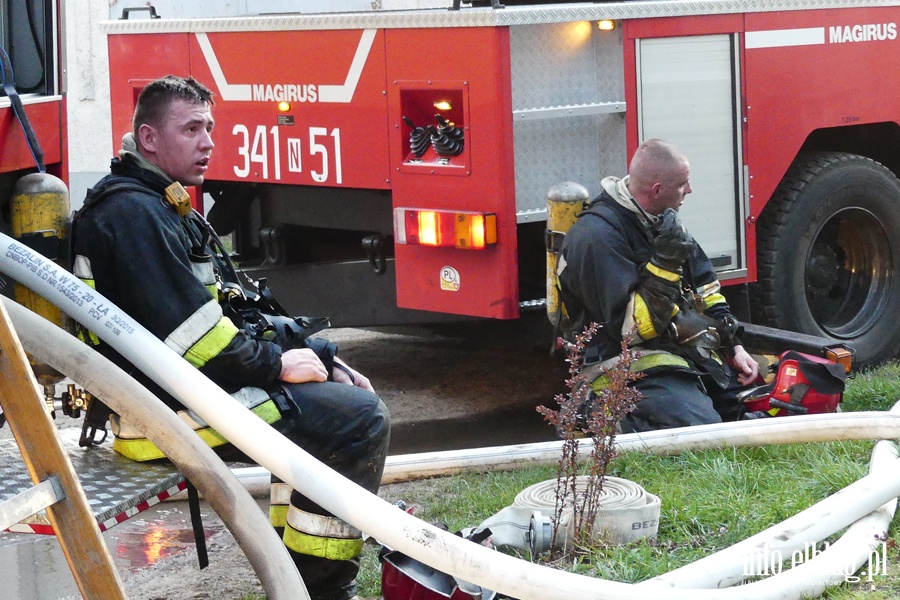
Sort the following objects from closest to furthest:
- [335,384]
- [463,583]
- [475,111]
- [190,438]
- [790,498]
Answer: [190,438] < [463,583] < [335,384] < [790,498] < [475,111]

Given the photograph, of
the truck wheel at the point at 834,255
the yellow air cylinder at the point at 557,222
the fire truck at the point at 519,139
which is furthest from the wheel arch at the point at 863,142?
the yellow air cylinder at the point at 557,222

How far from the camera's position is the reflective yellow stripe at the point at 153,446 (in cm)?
321

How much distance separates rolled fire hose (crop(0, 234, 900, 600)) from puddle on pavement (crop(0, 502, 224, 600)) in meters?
0.96

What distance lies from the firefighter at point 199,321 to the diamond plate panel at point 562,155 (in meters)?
1.54

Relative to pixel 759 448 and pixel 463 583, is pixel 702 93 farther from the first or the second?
pixel 463 583

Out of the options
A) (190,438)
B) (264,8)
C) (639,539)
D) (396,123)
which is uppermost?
(264,8)

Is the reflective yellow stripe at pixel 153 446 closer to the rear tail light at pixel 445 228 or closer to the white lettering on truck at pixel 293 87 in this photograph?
the rear tail light at pixel 445 228

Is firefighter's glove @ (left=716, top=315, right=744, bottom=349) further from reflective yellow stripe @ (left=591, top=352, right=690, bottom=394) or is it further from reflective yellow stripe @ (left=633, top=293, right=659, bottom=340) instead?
reflective yellow stripe @ (left=633, top=293, right=659, bottom=340)

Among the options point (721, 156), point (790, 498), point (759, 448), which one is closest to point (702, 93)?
point (721, 156)

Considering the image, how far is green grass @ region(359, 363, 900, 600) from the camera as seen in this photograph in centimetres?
342

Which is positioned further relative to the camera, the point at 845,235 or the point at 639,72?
the point at 845,235

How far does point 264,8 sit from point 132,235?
3.25 metres

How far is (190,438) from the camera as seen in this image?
290 centimetres

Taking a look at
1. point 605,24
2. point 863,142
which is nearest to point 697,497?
point 605,24
